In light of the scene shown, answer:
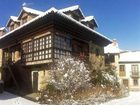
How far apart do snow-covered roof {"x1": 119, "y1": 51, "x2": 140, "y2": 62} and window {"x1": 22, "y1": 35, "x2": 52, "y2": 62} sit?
25.4 m

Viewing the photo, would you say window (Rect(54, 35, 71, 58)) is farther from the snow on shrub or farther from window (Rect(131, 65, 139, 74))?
window (Rect(131, 65, 139, 74))

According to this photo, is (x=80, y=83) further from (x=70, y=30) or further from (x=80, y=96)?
(x=70, y=30)

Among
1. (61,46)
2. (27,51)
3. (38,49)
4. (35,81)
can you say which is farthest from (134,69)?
(38,49)

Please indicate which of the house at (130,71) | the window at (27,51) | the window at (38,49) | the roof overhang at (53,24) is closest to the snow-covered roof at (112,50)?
the house at (130,71)

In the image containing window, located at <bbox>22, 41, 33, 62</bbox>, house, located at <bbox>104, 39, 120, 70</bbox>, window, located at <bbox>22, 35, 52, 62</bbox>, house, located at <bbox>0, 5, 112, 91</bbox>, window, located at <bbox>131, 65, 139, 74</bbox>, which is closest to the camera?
house, located at <bbox>0, 5, 112, 91</bbox>

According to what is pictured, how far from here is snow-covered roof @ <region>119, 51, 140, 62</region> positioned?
142ft

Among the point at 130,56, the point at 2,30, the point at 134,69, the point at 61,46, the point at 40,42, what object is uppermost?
the point at 2,30

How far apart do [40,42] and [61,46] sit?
1969mm

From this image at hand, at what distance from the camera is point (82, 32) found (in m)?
23.5

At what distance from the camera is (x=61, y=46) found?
808 inches

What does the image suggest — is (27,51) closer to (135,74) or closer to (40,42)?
(40,42)

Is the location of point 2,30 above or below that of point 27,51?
above

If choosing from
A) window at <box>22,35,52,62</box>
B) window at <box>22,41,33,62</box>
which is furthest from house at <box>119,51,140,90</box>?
window at <box>22,35,52,62</box>

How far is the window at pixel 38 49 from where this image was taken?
64.7 feet
